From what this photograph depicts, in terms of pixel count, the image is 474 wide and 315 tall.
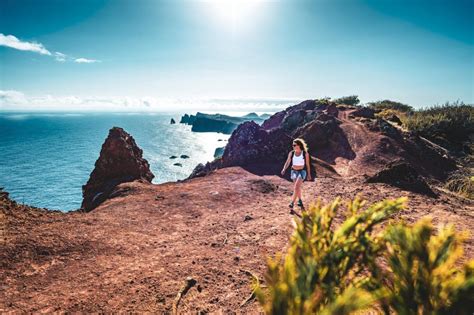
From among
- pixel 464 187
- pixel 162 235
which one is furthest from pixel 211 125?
pixel 162 235

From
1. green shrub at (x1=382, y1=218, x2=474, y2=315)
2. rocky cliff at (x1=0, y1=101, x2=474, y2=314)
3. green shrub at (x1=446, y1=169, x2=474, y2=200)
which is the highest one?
green shrub at (x1=382, y1=218, x2=474, y2=315)

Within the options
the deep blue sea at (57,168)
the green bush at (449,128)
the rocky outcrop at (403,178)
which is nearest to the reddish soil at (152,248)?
the rocky outcrop at (403,178)

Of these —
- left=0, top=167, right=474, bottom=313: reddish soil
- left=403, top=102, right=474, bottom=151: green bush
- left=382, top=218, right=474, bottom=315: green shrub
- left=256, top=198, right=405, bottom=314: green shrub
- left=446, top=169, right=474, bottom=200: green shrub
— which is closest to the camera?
left=256, top=198, right=405, bottom=314: green shrub

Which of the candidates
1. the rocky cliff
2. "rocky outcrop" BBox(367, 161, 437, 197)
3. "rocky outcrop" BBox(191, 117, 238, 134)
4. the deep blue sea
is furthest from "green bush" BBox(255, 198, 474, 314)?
"rocky outcrop" BBox(191, 117, 238, 134)

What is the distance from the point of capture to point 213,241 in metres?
7.92

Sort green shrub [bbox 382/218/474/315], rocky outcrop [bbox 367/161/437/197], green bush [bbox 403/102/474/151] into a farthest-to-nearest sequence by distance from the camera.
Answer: green bush [bbox 403/102/474/151], rocky outcrop [bbox 367/161/437/197], green shrub [bbox 382/218/474/315]

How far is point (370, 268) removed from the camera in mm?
2021

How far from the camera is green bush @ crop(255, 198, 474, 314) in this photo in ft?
5.47

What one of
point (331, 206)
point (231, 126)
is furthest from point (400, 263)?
point (231, 126)

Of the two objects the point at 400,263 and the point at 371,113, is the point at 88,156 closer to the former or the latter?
the point at 371,113

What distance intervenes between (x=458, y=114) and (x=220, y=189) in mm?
26839

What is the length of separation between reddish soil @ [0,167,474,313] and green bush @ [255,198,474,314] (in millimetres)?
3587

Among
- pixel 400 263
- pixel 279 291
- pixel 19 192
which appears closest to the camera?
pixel 279 291

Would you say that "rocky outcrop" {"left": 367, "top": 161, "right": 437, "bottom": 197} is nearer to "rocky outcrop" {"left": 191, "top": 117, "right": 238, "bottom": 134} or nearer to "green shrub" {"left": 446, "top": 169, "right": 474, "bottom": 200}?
"green shrub" {"left": 446, "top": 169, "right": 474, "bottom": 200}
